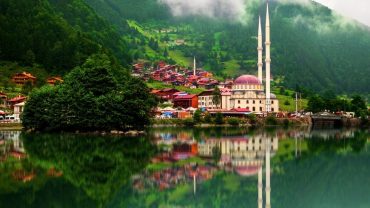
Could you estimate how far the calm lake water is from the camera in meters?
20.5

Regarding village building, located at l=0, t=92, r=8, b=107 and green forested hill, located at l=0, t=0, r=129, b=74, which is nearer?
village building, located at l=0, t=92, r=8, b=107

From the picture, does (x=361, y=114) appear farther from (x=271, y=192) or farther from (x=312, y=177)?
(x=271, y=192)

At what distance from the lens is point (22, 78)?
277 ft

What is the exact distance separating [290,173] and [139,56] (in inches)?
5675

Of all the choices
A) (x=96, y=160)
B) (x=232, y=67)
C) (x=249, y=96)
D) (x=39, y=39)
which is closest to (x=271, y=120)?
(x=249, y=96)

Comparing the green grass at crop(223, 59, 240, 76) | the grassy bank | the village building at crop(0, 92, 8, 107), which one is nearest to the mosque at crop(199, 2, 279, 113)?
the village building at crop(0, 92, 8, 107)

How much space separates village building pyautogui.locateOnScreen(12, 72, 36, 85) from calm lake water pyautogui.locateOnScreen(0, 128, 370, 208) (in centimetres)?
4456

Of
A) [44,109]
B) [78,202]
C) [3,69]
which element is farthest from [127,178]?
[3,69]

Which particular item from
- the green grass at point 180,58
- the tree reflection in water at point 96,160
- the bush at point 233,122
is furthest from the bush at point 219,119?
the green grass at point 180,58

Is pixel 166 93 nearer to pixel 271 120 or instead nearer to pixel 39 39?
pixel 39 39

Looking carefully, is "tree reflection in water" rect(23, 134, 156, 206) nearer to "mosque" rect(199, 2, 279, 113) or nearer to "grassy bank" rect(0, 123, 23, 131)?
"grassy bank" rect(0, 123, 23, 131)

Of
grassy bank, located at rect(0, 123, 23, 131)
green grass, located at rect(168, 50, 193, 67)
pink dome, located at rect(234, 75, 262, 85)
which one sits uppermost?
green grass, located at rect(168, 50, 193, 67)

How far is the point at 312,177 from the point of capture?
27.6m

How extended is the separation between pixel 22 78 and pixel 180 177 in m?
63.7
